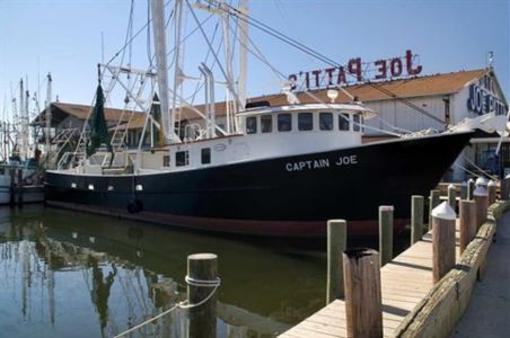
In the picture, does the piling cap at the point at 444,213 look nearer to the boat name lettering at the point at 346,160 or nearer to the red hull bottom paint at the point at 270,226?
the boat name lettering at the point at 346,160

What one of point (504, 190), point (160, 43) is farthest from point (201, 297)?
point (504, 190)

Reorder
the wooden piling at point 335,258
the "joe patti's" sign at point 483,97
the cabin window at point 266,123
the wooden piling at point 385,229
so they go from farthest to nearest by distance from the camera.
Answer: the "joe patti's" sign at point 483,97 < the cabin window at point 266,123 < the wooden piling at point 385,229 < the wooden piling at point 335,258

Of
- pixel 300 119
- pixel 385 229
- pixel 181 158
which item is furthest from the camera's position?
pixel 181 158

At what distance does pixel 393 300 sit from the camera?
484 cm

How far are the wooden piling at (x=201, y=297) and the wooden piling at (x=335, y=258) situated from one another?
2.55m

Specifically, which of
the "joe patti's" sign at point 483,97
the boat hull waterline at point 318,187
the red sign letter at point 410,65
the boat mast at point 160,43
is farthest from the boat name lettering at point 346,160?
the red sign letter at point 410,65

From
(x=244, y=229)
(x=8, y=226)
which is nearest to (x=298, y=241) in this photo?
(x=244, y=229)

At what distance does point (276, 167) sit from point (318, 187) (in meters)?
1.23

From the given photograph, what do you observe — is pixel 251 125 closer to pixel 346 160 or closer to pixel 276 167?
pixel 276 167

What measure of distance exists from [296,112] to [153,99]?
8048 millimetres

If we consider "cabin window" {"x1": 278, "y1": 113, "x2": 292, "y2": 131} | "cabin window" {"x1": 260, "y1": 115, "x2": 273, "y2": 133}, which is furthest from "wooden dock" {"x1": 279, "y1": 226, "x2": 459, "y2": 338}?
"cabin window" {"x1": 260, "y1": 115, "x2": 273, "y2": 133}

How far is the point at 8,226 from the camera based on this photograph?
17.0m

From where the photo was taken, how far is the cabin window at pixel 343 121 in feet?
42.4

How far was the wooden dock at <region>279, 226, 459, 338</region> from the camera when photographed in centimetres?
412
